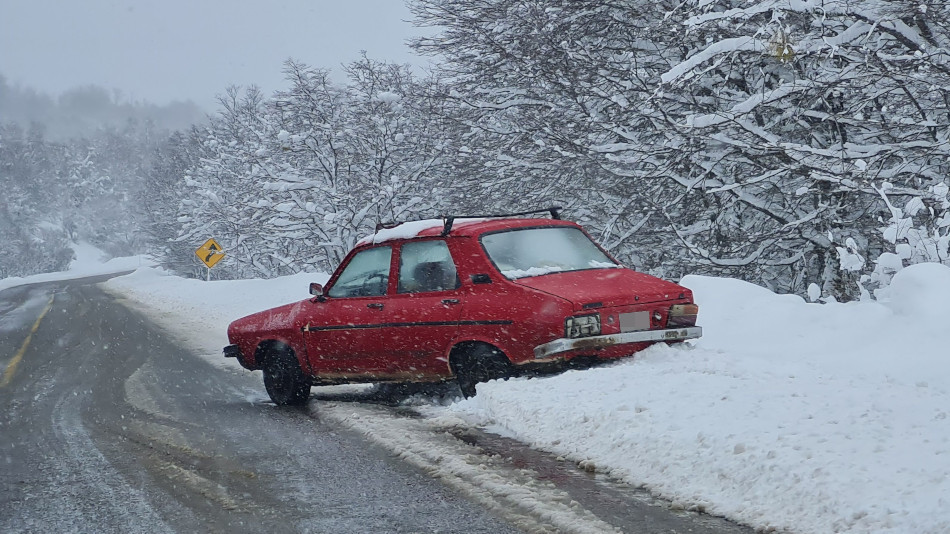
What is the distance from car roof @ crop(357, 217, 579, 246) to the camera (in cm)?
752

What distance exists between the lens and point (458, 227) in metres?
7.66

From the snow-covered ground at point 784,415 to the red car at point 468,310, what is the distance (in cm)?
25

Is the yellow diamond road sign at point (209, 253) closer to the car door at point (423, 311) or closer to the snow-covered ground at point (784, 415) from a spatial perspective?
the car door at point (423, 311)

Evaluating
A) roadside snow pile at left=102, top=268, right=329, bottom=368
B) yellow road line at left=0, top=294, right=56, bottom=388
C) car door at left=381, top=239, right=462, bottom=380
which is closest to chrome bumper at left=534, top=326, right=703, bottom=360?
car door at left=381, top=239, right=462, bottom=380

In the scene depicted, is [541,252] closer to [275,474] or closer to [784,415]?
[784,415]

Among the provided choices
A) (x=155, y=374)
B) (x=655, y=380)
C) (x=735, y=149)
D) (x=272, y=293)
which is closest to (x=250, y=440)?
(x=655, y=380)

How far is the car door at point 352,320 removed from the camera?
7.80 m

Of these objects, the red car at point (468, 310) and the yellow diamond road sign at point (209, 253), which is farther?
the yellow diamond road sign at point (209, 253)

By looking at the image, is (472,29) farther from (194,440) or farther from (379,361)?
(194,440)

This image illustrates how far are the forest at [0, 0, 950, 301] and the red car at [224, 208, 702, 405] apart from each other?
2.21 metres

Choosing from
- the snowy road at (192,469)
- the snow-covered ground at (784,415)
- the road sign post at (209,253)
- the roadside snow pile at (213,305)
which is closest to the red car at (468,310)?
the snow-covered ground at (784,415)

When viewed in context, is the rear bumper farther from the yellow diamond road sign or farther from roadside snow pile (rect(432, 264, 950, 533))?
the yellow diamond road sign

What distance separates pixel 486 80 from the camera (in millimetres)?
17109

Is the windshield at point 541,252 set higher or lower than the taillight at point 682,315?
higher
